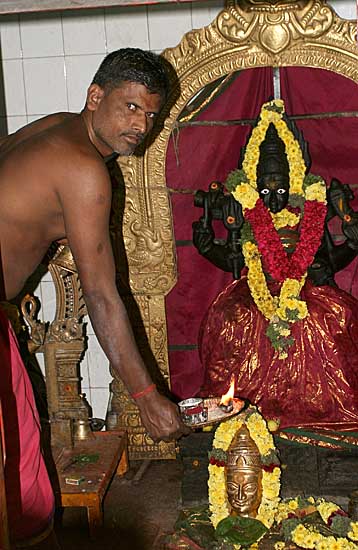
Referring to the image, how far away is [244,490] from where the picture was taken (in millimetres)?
4703

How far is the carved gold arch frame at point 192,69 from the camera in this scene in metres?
5.98

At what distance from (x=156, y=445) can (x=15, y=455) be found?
315 centimetres

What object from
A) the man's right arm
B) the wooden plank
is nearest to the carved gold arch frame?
the man's right arm

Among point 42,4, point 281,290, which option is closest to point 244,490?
point 281,290

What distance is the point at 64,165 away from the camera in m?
3.23

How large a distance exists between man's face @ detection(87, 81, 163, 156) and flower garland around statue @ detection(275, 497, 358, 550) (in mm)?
2418

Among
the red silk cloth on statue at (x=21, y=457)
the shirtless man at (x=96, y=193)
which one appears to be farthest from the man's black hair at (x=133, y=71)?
the red silk cloth on statue at (x=21, y=457)

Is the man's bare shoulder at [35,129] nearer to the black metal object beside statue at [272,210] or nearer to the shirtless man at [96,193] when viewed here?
the shirtless man at [96,193]

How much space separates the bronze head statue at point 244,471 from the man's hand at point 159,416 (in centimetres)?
147

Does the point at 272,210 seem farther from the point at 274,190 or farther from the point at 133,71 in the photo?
the point at 133,71

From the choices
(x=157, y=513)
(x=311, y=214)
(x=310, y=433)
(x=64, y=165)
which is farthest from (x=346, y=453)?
(x=64, y=165)

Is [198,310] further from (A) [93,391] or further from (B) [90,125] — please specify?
(B) [90,125]

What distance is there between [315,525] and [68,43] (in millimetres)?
3934

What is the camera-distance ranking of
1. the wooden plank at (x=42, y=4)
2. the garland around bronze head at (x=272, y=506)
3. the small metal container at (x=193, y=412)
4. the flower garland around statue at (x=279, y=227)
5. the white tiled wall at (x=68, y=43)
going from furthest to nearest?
the white tiled wall at (x=68, y=43) < the flower garland around statue at (x=279, y=227) < the garland around bronze head at (x=272, y=506) < the small metal container at (x=193, y=412) < the wooden plank at (x=42, y=4)
